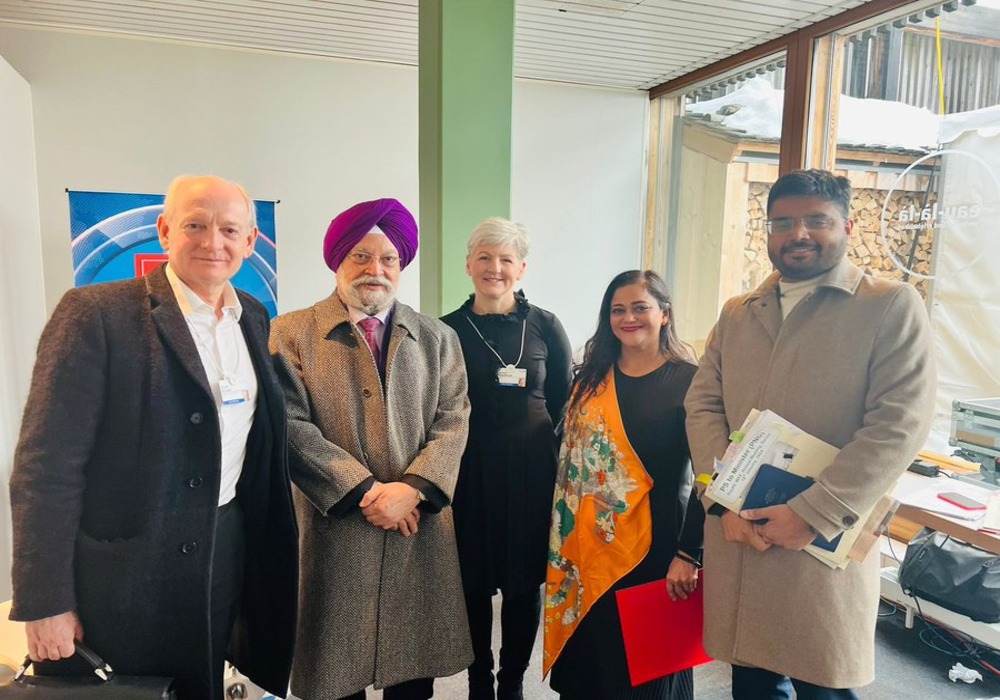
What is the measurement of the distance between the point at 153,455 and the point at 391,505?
56 cm

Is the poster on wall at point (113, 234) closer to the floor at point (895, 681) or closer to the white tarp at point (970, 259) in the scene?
the floor at point (895, 681)

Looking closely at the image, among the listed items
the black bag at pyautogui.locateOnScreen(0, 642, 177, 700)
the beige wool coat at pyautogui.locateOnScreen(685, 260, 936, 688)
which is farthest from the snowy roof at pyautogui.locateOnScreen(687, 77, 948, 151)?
the black bag at pyautogui.locateOnScreen(0, 642, 177, 700)

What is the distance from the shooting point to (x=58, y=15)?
133 inches

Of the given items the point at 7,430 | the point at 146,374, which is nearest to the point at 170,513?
the point at 146,374

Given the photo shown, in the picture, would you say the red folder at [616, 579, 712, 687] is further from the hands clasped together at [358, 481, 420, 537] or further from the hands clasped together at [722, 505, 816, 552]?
the hands clasped together at [358, 481, 420, 537]

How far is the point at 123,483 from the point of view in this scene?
1.28 meters

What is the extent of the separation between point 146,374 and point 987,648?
11.0ft

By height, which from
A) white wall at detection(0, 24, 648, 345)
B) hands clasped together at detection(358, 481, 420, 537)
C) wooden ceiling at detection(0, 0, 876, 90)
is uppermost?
wooden ceiling at detection(0, 0, 876, 90)

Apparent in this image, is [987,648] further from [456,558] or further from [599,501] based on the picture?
[456,558]

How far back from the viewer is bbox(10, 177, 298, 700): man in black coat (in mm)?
1209

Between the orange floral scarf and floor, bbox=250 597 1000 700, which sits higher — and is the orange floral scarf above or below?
above

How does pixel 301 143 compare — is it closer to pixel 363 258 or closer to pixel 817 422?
pixel 363 258

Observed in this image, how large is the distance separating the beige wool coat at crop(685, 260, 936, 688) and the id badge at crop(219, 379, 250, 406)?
3.51 ft

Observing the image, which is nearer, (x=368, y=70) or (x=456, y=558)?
(x=456, y=558)
